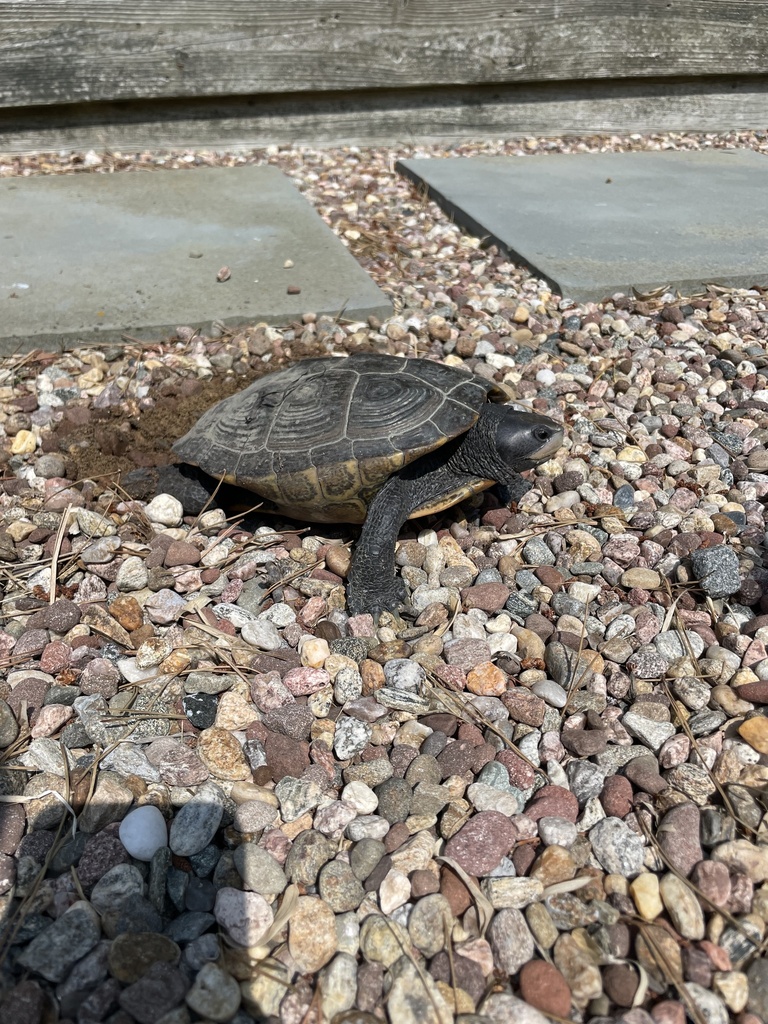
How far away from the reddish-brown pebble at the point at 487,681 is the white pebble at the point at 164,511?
1166mm

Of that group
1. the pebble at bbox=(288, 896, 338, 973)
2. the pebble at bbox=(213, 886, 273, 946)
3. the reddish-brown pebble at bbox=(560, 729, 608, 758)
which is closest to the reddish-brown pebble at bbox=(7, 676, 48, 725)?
the pebble at bbox=(213, 886, 273, 946)

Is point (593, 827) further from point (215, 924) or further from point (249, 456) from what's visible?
point (249, 456)

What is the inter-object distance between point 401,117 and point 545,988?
5769 millimetres

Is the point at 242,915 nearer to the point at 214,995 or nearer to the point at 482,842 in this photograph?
the point at 214,995

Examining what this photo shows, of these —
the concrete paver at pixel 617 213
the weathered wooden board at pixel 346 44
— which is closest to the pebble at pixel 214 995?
the concrete paver at pixel 617 213

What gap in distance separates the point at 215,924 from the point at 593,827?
31.6 inches

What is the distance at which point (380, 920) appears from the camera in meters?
1.46

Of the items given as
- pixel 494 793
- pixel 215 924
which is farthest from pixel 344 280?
pixel 215 924

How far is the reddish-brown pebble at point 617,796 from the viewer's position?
1.67 metres

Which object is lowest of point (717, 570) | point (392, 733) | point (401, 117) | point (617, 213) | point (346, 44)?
point (392, 733)

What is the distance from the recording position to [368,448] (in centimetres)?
237

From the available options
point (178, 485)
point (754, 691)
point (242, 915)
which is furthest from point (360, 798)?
point (178, 485)

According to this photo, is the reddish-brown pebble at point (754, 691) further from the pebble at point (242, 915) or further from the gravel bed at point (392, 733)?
the pebble at point (242, 915)

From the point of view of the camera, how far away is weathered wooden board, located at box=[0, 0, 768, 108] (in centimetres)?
485
